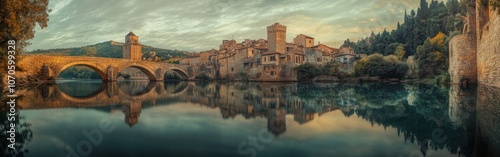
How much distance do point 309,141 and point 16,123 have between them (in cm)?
688

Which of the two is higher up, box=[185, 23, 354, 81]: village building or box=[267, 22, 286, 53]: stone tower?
box=[267, 22, 286, 53]: stone tower

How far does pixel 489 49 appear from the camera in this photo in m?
16.1

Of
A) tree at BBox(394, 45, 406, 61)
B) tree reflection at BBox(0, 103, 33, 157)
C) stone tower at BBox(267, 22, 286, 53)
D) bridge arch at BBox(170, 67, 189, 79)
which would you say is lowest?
tree reflection at BBox(0, 103, 33, 157)

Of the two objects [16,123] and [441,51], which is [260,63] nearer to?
[441,51]

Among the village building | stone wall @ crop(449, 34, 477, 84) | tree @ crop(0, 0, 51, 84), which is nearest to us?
tree @ crop(0, 0, 51, 84)

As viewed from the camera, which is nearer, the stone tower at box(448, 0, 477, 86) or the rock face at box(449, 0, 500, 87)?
the rock face at box(449, 0, 500, 87)

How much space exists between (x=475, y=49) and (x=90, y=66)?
44.6 meters

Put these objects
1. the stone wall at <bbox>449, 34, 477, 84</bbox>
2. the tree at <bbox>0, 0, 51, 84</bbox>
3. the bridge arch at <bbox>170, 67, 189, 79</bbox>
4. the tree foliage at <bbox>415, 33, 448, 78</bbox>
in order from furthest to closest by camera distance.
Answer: the bridge arch at <bbox>170, 67, 189, 79</bbox>, the tree foliage at <bbox>415, 33, 448, 78</bbox>, the stone wall at <bbox>449, 34, 477, 84</bbox>, the tree at <bbox>0, 0, 51, 84</bbox>

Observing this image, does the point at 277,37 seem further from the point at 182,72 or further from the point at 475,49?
the point at 475,49

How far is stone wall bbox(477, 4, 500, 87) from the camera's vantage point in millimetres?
14570

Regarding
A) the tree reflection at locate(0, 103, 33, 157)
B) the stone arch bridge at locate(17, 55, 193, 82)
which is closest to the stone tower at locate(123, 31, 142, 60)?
the stone arch bridge at locate(17, 55, 193, 82)

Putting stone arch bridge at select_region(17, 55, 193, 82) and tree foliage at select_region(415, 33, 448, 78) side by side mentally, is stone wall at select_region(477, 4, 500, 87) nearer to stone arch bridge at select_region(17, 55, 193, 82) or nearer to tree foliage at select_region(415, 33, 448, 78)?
tree foliage at select_region(415, 33, 448, 78)

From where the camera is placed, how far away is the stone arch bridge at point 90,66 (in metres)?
34.4

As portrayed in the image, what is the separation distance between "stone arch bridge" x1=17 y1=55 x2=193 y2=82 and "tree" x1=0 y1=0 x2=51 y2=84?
28.1ft
